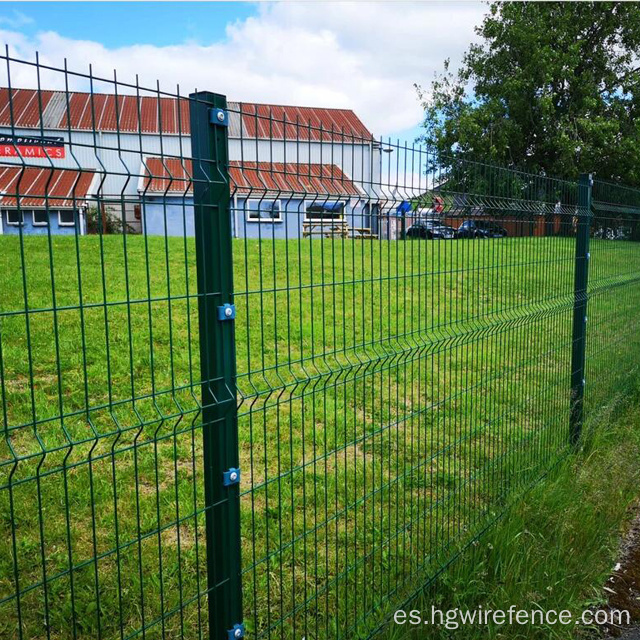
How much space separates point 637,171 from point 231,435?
84.3 ft

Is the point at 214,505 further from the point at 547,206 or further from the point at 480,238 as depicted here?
the point at 547,206

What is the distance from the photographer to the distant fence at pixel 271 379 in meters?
2.08

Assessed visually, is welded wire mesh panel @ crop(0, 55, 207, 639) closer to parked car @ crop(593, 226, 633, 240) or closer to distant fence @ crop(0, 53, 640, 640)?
distant fence @ crop(0, 53, 640, 640)

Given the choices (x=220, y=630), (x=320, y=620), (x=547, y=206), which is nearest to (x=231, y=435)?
(x=220, y=630)

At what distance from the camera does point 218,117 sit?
6.89 feet

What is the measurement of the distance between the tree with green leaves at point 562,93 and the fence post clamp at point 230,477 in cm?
2377

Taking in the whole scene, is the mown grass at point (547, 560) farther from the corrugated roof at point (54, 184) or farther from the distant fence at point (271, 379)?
the corrugated roof at point (54, 184)

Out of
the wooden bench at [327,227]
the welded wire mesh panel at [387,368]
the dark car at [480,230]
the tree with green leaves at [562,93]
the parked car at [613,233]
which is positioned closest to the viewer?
the welded wire mesh panel at [387,368]

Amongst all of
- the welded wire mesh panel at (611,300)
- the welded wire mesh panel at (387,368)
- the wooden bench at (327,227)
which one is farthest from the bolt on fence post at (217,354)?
the welded wire mesh panel at (611,300)

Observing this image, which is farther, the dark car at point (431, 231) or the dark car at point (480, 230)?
the dark car at point (480, 230)

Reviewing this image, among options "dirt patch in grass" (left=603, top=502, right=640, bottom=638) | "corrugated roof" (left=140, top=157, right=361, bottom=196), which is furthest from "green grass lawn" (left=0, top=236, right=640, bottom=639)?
"dirt patch in grass" (left=603, top=502, right=640, bottom=638)

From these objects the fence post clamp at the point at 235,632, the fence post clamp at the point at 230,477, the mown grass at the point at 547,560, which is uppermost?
the fence post clamp at the point at 230,477

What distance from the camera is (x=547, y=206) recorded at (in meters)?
4.85

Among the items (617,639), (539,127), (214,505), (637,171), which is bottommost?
(617,639)
